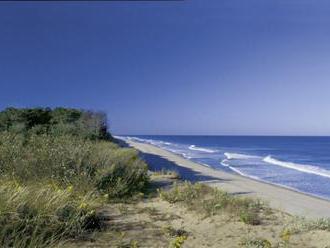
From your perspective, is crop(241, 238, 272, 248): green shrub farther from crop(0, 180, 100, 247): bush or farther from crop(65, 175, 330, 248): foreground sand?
crop(0, 180, 100, 247): bush

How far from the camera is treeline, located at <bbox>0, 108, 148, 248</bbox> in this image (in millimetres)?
6000

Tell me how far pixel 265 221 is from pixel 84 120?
24.7 metres

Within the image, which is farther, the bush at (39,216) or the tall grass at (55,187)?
the tall grass at (55,187)

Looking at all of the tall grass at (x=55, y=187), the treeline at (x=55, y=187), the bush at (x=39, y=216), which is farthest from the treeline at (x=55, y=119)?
the bush at (x=39, y=216)

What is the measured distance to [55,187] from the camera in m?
8.52

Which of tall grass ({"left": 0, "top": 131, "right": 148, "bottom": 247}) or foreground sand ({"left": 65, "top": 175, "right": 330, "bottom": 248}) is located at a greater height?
tall grass ({"left": 0, "top": 131, "right": 148, "bottom": 247})

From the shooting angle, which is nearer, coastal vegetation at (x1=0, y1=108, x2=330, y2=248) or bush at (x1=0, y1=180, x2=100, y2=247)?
bush at (x1=0, y1=180, x2=100, y2=247)

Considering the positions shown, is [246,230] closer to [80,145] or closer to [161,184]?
[80,145]

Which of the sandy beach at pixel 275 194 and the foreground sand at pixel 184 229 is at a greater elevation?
the foreground sand at pixel 184 229

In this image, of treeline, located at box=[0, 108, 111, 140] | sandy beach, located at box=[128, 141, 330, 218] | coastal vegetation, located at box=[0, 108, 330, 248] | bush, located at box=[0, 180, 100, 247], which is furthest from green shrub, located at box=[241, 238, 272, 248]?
treeline, located at box=[0, 108, 111, 140]

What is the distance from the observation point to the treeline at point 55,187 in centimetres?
600

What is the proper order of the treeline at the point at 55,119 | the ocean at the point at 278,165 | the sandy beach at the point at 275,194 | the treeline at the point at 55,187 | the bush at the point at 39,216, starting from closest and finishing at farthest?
the bush at the point at 39,216, the treeline at the point at 55,187, the sandy beach at the point at 275,194, the ocean at the point at 278,165, the treeline at the point at 55,119

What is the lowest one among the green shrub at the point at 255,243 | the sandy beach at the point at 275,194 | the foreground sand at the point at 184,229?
the sandy beach at the point at 275,194

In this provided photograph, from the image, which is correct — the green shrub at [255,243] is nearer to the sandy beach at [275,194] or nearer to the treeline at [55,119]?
the sandy beach at [275,194]
